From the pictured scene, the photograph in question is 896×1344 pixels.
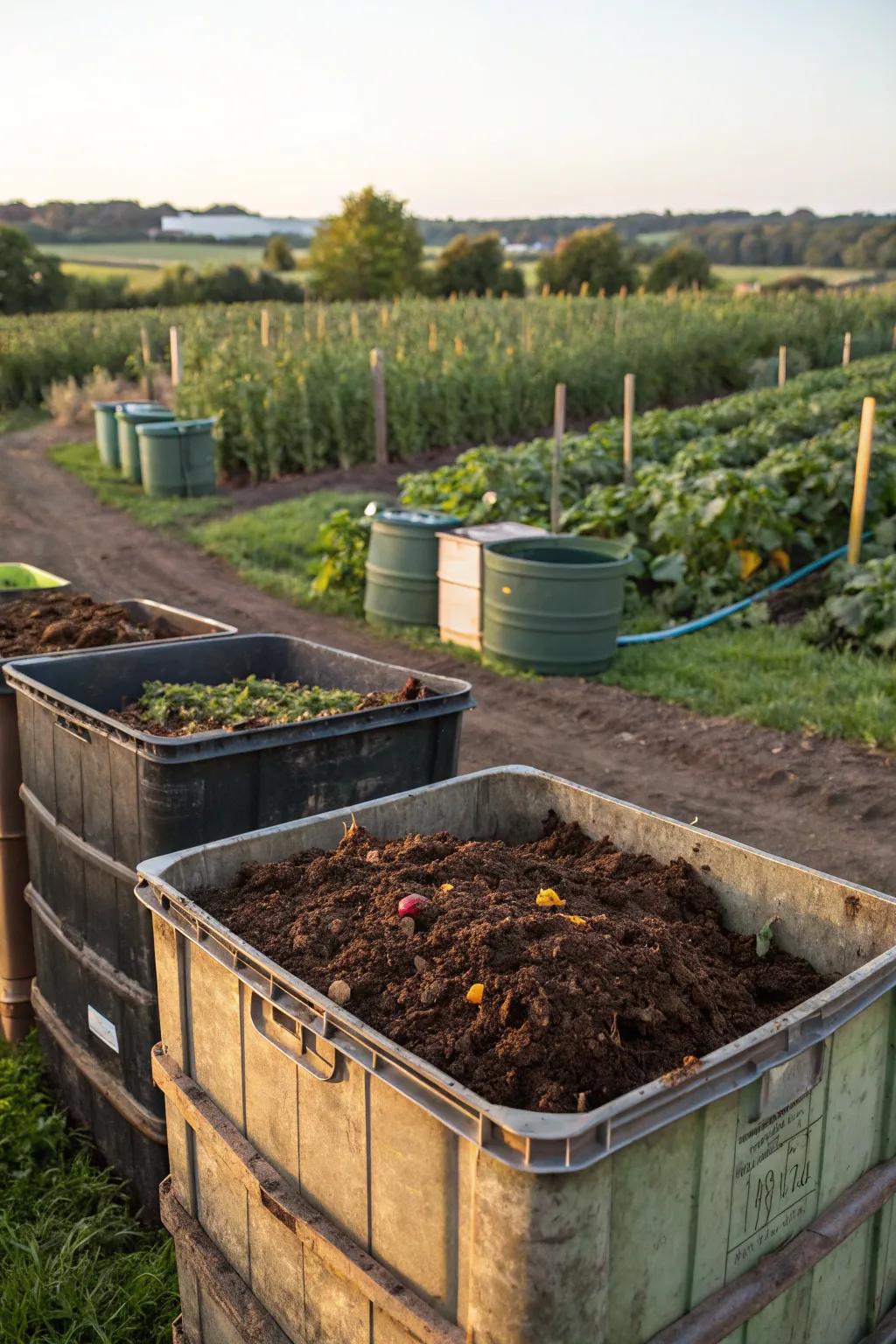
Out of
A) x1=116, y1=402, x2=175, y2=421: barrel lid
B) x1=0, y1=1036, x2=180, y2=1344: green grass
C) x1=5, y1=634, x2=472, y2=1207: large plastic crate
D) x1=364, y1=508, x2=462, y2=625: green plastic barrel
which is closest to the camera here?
x1=0, y1=1036, x2=180, y2=1344: green grass

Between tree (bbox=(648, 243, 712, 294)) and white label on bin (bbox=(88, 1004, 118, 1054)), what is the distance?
56.9 metres

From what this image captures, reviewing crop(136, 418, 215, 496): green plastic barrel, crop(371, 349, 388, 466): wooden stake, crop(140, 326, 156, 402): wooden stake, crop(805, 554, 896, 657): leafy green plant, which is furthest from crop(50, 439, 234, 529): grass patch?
crop(805, 554, 896, 657): leafy green plant

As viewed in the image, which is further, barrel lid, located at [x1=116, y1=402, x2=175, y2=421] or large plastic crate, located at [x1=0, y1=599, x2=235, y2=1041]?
barrel lid, located at [x1=116, y1=402, x2=175, y2=421]

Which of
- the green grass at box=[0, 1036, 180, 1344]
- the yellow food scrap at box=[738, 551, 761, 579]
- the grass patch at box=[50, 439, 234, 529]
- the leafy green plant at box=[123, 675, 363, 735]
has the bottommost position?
the green grass at box=[0, 1036, 180, 1344]

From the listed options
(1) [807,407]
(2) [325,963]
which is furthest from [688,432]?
(2) [325,963]

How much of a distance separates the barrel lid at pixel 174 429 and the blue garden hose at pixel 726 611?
363 inches

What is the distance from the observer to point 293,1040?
6.98 feet

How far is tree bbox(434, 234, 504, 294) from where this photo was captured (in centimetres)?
5875

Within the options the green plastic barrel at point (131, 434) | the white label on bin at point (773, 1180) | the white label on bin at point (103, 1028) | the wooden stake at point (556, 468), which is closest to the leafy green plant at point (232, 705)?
the white label on bin at point (103, 1028)

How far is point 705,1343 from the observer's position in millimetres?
1952

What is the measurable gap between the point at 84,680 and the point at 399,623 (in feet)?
19.9

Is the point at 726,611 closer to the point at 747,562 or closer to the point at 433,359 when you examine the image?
the point at 747,562

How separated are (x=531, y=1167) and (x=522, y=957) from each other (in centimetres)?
61

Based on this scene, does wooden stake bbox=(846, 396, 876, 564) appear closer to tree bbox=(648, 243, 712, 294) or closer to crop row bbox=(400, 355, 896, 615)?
crop row bbox=(400, 355, 896, 615)
